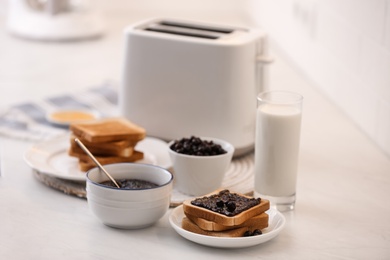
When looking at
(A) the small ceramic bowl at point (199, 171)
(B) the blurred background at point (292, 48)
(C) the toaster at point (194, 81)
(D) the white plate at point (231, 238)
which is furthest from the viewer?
(B) the blurred background at point (292, 48)

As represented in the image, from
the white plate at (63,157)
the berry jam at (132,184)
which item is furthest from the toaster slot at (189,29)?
the berry jam at (132,184)

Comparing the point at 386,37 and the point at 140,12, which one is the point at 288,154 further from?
the point at 140,12

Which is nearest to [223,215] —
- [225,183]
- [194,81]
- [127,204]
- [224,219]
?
[224,219]

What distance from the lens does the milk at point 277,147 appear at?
1401mm

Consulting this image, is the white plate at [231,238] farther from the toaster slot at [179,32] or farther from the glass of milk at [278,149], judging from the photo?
the toaster slot at [179,32]

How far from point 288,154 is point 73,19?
156 centimetres

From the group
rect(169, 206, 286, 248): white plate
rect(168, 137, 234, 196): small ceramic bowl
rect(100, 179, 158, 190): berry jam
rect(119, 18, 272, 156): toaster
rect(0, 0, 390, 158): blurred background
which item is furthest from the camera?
rect(0, 0, 390, 158): blurred background

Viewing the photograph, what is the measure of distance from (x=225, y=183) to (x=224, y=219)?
12.7 inches

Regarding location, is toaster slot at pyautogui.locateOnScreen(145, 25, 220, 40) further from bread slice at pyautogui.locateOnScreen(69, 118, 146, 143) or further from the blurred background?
the blurred background

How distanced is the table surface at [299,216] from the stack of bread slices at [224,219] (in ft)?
0.09

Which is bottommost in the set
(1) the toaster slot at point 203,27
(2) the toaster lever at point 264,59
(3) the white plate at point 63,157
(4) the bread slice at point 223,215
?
(3) the white plate at point 63,157

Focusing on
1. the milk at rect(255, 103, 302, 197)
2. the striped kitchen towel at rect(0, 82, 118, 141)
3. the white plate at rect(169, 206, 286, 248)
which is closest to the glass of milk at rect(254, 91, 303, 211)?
the milk at rect(255, 103, 302, 197)

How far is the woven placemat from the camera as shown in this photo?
1.47 m

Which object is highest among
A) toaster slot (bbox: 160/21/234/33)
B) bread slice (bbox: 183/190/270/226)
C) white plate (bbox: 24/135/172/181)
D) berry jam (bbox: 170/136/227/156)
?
toaster slot (bbox: 160/21/234/33)
